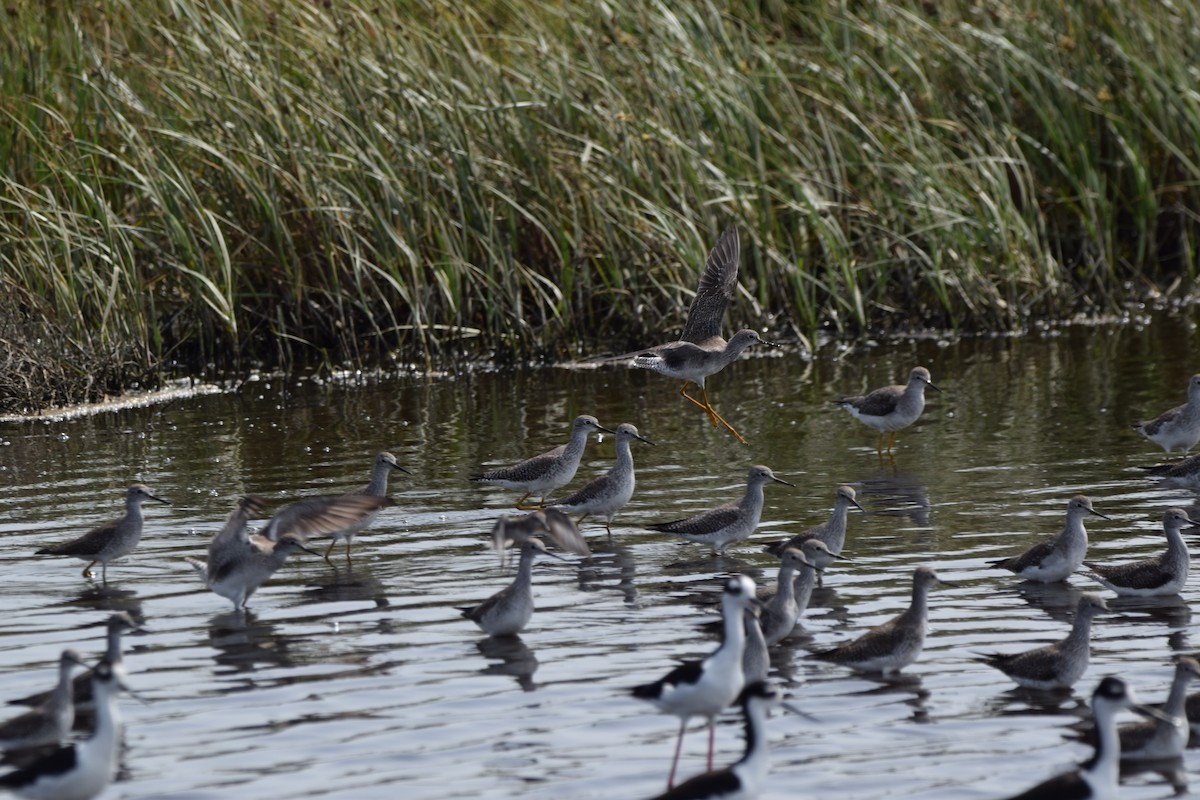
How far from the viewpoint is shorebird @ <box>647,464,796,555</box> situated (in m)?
12.0

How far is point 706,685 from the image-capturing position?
25.2 ft

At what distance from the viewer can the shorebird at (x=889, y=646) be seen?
9148 mm

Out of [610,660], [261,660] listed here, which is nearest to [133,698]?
[261,660]

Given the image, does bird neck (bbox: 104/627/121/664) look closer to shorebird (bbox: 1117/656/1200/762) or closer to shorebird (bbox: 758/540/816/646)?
shorebird (bbox: 758/540/816/646)

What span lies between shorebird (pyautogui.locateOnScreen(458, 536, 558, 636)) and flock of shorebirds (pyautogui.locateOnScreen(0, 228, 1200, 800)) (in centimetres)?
1

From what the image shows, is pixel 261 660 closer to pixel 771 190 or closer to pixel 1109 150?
pixel 771 190

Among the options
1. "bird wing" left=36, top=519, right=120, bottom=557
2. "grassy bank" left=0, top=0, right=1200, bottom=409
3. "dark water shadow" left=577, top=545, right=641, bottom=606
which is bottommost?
"dark water shadow" left=577, top=545, right=641, bottom=606

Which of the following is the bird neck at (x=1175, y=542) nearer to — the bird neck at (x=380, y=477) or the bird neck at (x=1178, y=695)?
the bird neck at (x=1178, y=695)

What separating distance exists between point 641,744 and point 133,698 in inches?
106

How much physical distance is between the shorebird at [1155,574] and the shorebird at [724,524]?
2397 millimetres

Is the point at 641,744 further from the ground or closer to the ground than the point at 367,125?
closer to the ground

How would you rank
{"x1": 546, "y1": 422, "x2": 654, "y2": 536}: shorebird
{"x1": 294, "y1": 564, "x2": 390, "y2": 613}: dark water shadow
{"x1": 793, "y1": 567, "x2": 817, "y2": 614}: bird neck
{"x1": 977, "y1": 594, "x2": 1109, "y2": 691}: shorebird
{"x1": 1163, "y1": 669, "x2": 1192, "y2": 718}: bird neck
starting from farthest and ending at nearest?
1. {"x1": 546, "y1": 422, "x2": 654, "y2": 536}: shorebird
2. {"x1": 294, "y1": 564, "x2": 390, "y2": 613}: dark water shadow
3. {"x1": 793, "y1": 567, "x2": 817, "y2": 614}: bird neck
4. {"x1": 977, "y1": 594, "x2": 1109, "y2": 691}: shorebird
5. {"x1": 1163, "y1": 669, "x2": 1192, "y2": 718}: bird neck

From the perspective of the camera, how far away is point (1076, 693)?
8.94m

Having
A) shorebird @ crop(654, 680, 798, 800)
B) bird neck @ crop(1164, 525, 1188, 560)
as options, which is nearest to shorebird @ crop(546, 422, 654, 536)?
bird neck @ crop(1164, 525, 1188, 560)
